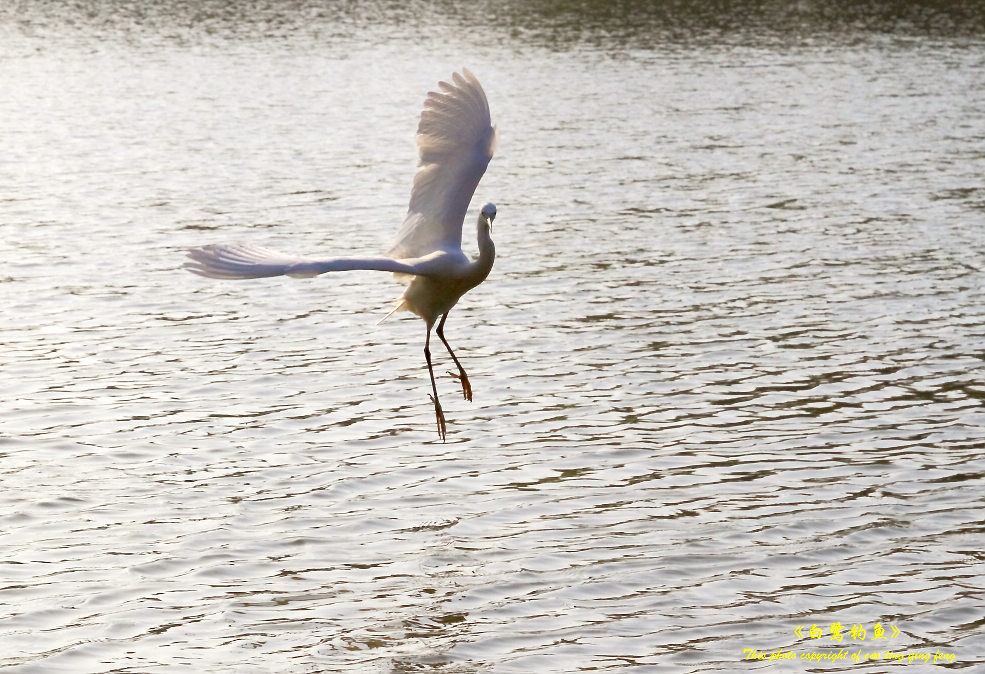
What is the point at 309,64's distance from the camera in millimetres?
40312

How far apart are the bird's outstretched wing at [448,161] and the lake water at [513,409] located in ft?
5.60

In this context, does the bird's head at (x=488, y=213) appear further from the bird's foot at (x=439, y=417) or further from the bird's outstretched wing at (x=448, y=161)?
the bird's foot at (x=439, y=417)

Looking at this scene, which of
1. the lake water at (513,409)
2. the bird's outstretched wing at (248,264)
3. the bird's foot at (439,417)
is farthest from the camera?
the bird's foot at (439,417)

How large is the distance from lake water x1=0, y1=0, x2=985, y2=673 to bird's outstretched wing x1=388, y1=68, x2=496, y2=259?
1707 millimetres

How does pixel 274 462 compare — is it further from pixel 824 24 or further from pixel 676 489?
pixel 824 24

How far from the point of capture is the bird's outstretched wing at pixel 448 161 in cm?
1102

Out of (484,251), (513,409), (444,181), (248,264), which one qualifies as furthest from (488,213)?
(513,409)

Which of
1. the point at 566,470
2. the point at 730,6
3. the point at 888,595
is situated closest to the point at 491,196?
the point at 566,470

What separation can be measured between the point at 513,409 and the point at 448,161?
2482mm

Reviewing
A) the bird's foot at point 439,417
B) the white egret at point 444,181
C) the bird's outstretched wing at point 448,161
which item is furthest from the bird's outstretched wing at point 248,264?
the bird's foot at point 439,417

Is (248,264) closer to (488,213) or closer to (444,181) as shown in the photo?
(488,213)

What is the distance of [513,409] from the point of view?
41.5 ft

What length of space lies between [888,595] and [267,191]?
1576 cm

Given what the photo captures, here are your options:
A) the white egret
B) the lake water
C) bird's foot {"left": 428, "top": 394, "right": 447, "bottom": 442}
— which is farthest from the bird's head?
the lake water
